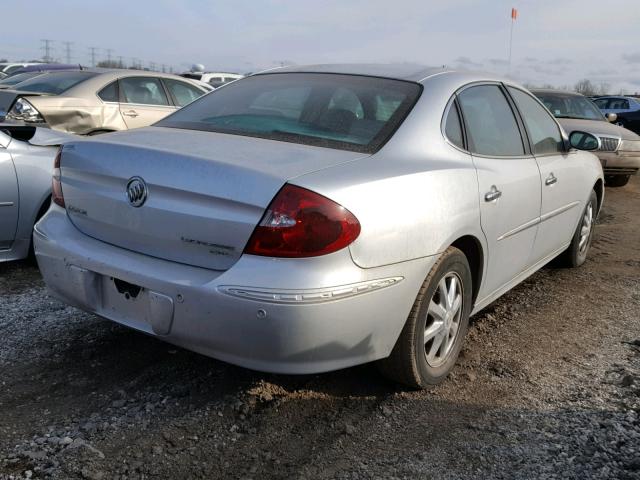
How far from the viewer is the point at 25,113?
7.29m

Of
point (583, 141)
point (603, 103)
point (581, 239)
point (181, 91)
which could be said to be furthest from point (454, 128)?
point (603, 103)

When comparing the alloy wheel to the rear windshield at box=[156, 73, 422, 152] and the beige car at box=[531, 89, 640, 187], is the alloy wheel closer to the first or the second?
the rear windshield at box=[156, 73, 422, 152]

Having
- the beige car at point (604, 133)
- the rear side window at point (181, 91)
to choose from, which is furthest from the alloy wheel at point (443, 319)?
the beige car at point (604, 133)

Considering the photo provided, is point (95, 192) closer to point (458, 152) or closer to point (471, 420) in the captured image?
point (458, 152)

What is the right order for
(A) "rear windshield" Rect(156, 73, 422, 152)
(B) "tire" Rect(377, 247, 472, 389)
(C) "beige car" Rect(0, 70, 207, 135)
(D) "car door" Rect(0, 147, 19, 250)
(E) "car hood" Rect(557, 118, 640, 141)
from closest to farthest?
(B) "tire" Rect(377, 247, 472, 389)
(A) "rear windshield" Rect(156, 73, 422, 152)
(D) "car door" Rect(0, 147, 19, 250)
(C) "beige car" Rect(0, 70, 207, 135)
(E) "car hood" Rect(557, 118, 640, 141)

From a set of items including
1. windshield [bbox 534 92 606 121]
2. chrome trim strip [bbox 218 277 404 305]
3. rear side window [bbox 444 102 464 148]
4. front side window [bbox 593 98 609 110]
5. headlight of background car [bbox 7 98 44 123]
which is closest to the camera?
chrome trim strip [bbox 218 277 404 305]

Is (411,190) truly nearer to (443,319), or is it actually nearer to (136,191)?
(443,319)

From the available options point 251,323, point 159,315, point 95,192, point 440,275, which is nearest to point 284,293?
point 251,323

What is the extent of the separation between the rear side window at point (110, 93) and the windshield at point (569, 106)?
268 inches

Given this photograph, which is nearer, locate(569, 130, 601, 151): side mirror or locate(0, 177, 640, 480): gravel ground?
locate(0, 177, 640, 480): gravel ground

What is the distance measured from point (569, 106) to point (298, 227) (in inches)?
382

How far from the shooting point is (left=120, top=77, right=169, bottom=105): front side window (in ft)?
27.5

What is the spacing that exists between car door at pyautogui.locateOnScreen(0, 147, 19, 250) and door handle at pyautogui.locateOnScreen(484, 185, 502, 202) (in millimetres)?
3177

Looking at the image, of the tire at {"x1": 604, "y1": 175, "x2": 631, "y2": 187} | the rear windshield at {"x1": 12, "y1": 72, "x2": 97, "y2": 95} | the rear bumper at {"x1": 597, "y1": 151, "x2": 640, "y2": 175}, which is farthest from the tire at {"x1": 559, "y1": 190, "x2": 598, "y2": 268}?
the rear windshield at {"x1": 12, "y1": 72, "x2": 97, "y2": 95}
